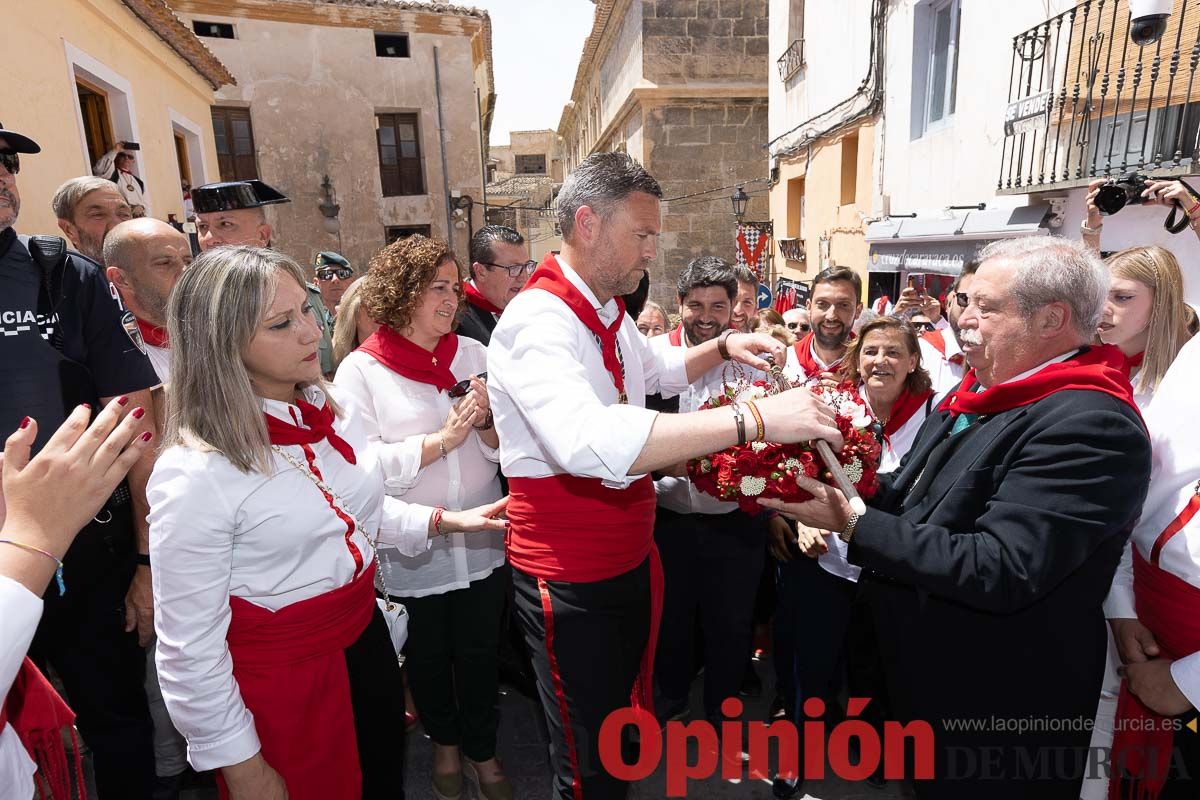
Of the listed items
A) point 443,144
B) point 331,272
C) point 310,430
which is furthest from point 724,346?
point 443,144

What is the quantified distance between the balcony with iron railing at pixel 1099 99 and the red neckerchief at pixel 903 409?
3738 millimetres

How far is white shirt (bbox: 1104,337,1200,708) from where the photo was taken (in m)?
1.87

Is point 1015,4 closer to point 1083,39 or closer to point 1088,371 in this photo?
point 1083,39

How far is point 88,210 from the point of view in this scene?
146 inches

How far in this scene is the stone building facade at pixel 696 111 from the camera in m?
16.6

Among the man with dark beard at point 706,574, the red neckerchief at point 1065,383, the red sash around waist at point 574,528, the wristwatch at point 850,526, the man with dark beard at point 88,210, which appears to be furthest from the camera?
the man with dark beard at point 88,210

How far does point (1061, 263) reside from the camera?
6.32 feet

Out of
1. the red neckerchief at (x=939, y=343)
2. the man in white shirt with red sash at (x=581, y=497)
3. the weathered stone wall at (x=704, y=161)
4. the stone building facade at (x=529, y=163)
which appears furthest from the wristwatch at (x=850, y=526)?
the stone building facade at (x=529, y=163)

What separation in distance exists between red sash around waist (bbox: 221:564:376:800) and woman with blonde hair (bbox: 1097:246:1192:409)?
3.56 m

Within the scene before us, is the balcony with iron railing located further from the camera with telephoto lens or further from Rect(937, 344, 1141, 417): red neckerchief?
Rect(937, 344, 1141, 417): red neckerchief

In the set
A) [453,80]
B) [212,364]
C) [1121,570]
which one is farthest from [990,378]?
[453,80]

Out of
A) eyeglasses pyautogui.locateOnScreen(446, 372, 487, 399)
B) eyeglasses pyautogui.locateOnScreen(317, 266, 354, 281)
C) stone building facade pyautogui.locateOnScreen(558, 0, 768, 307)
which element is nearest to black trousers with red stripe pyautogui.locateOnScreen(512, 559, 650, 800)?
eyeglasses pyautogui.locateOnScreen(446, 372, 487, 399)

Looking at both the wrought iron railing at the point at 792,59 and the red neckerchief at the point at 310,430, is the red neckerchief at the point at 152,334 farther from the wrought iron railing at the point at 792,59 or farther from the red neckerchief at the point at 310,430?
the wrought iron railing at the point at 792,59

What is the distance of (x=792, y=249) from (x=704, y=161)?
16.8 ft
